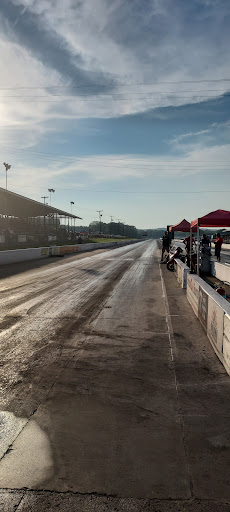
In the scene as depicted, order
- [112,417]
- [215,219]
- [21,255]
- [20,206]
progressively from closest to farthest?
[112,417] → [215,219] → [21,255] → [20,206]

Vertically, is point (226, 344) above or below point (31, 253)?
below

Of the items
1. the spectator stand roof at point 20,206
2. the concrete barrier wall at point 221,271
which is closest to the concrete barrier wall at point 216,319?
the concrete barrier wall at point 221,271

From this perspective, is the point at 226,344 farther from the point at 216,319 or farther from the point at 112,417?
the point at 112,417

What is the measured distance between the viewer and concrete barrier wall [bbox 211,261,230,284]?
14925 millimetres

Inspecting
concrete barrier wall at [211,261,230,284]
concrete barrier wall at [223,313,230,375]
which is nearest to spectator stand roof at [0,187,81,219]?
concrete barrier wall at [211,261,230,284]

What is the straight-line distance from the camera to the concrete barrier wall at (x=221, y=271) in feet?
49.0

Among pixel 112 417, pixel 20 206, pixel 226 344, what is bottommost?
pixel 112 417

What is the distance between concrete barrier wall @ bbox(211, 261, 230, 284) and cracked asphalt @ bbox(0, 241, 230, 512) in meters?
7.35

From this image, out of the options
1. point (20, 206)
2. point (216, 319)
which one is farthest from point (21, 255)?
point (20, 206)

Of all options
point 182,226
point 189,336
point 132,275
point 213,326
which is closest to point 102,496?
point 213,326

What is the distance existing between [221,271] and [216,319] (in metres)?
10.5

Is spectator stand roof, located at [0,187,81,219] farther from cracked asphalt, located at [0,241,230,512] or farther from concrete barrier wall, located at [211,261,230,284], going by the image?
cracked asphalt, located at [0,241,230,512]

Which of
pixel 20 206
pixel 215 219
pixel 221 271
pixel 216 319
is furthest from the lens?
pixel 20 206

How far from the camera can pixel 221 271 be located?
1617cm
